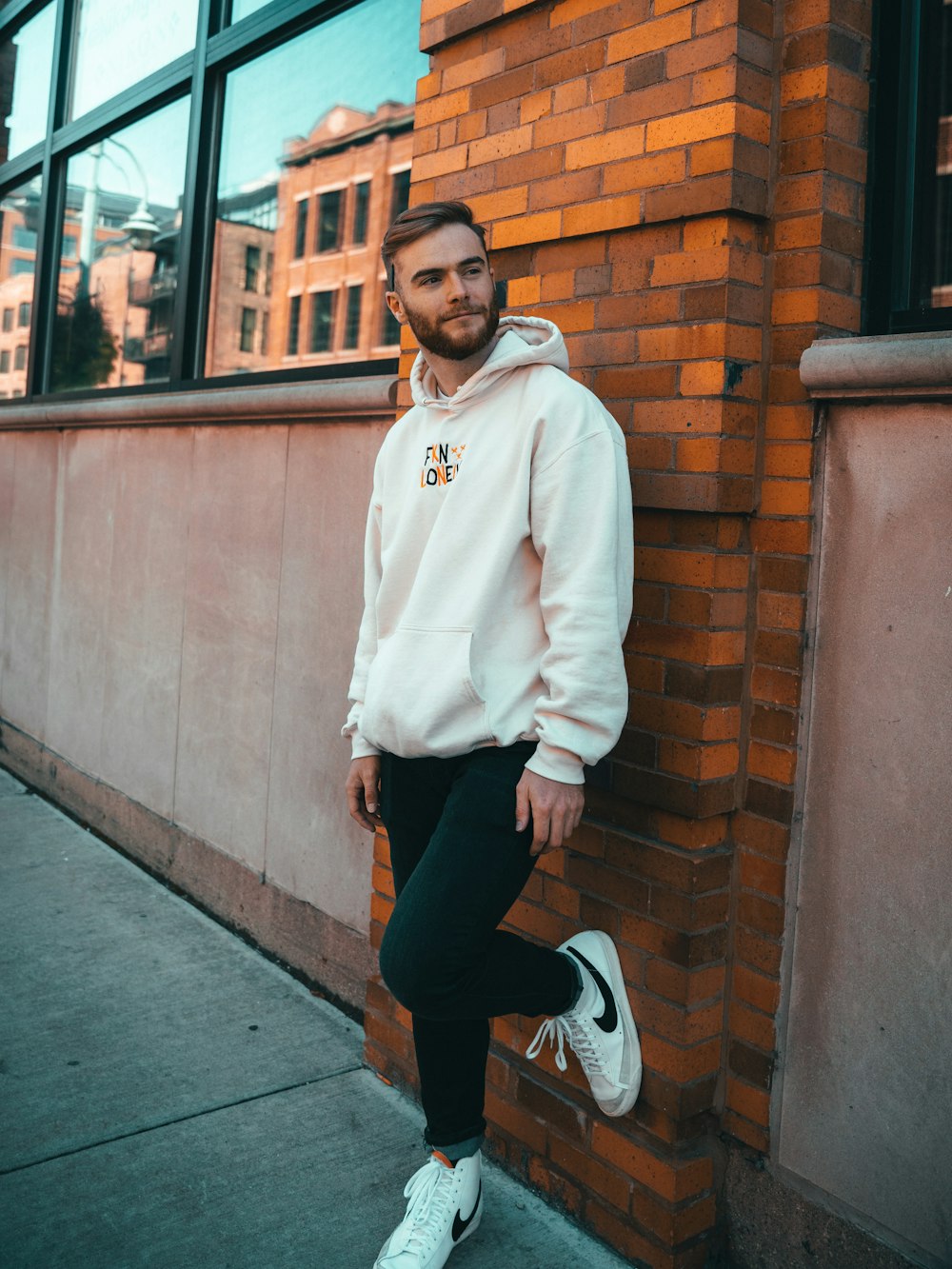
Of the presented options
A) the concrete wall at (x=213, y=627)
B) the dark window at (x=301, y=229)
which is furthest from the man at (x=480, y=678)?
the dark window at (x=301, y=229)

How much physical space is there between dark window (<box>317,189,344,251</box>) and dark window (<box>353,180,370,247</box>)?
0.11 meters

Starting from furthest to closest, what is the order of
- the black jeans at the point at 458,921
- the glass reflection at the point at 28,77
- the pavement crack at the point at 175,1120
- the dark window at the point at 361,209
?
the glass reflection at the point at 28,77 < the dark window at the point at 361,209 < the pavement crack at the point at 175,1120 < the black jeans at the point at 458,921

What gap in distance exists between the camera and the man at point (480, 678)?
218cm

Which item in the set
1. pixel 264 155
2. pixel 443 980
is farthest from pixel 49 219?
pixel 443 980

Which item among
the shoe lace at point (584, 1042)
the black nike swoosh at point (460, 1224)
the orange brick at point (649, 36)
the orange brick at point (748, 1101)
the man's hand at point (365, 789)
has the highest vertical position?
the orange brick at point (649, 36)

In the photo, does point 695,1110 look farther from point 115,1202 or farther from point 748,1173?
point 115,1202

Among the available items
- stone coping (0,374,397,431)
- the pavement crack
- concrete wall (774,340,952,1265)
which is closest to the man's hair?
concrete wall (774,340,952,1265)

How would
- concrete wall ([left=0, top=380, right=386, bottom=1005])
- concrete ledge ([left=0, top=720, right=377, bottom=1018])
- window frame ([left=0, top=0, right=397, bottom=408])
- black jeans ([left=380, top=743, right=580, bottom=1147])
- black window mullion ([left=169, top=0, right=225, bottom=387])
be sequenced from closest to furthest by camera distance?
black jeans ([left=380, top=743, right=580, bottom=1147])
concrete ledge ([left=0, top=720, right=377, bottom=1018])
concrete wall ([left=0, top=380, right=386, bottom=1005])
window frame ([left=0, top=0, right=397, bottom=408])
black window mullion ([left=169, top=0, right=225, bottom=387])

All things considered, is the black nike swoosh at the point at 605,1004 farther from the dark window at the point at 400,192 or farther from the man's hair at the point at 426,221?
the dark window at the point at 400,192

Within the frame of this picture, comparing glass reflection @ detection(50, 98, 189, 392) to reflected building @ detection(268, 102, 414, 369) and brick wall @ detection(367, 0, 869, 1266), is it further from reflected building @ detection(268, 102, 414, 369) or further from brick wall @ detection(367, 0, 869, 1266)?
brick wall @ detection(367, 0, 869, 1266)

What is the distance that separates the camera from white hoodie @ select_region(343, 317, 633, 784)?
A: 2162mm

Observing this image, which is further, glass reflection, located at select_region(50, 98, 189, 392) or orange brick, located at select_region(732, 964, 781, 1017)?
glass reflection, located at select_region(50, 98, 189, 392)

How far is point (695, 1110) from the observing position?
247 cm

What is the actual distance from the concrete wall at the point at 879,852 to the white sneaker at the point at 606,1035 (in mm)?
324
